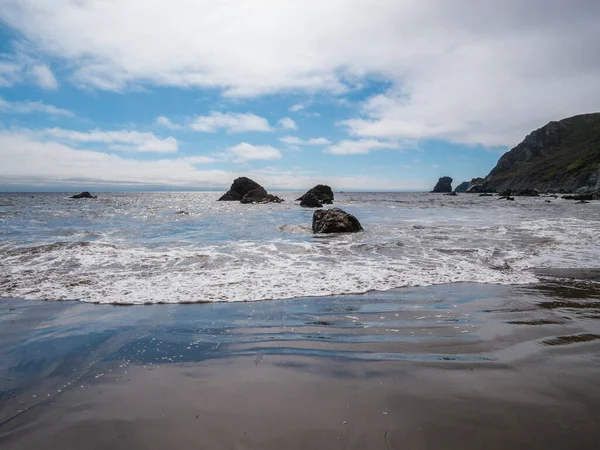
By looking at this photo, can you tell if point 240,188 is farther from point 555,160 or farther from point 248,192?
point 555,160

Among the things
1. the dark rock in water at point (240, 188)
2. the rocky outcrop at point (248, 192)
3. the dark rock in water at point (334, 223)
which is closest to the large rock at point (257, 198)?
the rocky outcrop at point (248, 192)

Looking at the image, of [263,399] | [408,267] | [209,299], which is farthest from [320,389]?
[408,267]

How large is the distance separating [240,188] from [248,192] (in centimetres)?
861

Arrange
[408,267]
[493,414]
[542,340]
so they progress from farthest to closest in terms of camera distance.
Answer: [408,267], [542,340], [493,414]

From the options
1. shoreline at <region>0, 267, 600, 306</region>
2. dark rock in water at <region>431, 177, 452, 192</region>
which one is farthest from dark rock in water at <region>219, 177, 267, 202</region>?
dark rock in water at <region>431, 177, 452, 192</region>

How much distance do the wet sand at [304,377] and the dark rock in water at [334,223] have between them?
494 inches

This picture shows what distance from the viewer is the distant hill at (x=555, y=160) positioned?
10012 cm

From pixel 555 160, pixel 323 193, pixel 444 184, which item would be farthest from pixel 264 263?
pixel 444 184

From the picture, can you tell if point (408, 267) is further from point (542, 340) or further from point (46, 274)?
point (46, 274)

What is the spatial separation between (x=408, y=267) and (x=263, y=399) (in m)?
7.73

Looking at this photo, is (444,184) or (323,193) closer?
(323,193)

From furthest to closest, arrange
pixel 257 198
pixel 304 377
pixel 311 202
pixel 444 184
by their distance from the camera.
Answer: pixel 444 184
pixel 257 198
pixel 311 202
pixel 304 377

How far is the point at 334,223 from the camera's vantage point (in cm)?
1919

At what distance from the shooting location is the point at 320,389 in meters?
3.65
